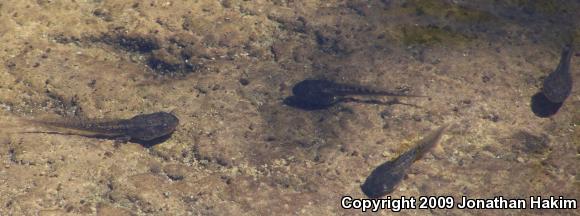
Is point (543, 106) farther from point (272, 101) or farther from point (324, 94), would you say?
point (272, 101)

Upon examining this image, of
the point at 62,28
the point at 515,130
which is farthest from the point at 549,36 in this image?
the point at 62,28

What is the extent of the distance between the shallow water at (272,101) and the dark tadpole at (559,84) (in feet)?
0.54

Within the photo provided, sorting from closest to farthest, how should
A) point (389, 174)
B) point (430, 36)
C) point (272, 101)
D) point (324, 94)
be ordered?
point (389, 174)
point (324, 94)
point (272, 101)
point (430, 36)

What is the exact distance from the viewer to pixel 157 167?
5.37 meters

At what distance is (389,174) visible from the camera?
505 cm

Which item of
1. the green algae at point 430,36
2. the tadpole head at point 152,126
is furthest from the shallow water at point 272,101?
the tadpole head at point 152,126

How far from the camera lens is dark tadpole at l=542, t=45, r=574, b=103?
5598mm

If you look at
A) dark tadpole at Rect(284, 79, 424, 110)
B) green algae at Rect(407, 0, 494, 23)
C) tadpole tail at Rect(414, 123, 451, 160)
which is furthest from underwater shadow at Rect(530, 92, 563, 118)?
dark tadpole at Rect(284, 79, 424, 110)

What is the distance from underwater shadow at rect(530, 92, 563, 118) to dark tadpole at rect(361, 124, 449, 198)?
152 cm

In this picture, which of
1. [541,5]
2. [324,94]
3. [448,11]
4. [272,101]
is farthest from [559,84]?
[272,101]

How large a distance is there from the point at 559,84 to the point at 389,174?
235 cm

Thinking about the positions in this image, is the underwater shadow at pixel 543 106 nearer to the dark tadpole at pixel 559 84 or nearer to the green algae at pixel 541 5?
the dark tadpole at pixel 559 84

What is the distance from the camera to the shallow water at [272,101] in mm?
5117

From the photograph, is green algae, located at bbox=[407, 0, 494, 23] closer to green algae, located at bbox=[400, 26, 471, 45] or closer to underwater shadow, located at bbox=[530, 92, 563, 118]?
green algae, located at bbox=[400, 26, 471, 45]
